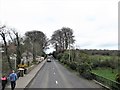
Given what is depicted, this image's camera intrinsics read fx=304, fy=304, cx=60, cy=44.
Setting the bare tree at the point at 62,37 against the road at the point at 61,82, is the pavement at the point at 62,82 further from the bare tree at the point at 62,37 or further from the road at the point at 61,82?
the bare tree at the point at 62,37

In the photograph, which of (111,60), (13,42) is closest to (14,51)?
(13,42)

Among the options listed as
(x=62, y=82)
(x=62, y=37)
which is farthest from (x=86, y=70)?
(x=62, y=37)

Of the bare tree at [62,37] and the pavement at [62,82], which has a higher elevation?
the bare tree at [62,37]

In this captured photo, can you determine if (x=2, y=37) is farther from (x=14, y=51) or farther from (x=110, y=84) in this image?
(x=110, y=84)

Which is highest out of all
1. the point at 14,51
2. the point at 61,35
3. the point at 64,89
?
the point at 61,35

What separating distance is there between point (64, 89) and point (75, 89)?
919 millimetres

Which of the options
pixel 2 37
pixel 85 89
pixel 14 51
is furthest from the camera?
pixel 14 51

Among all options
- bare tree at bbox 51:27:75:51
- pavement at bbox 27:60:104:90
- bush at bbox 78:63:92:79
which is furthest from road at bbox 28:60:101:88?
bare tree at bbox 51:27:75:51

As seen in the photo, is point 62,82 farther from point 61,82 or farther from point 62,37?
point 62,37

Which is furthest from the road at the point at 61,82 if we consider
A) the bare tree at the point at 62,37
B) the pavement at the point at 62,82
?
the bare tree at the point at 62,37

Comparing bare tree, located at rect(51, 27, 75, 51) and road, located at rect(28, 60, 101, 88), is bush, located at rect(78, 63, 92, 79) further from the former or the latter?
bare tree, located at rect(51, 27, 75, 51)

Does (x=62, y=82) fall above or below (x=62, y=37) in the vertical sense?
below

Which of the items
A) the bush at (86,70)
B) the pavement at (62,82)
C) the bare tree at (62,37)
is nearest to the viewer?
the pavement at (62,82)

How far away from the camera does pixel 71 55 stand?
77000mm
